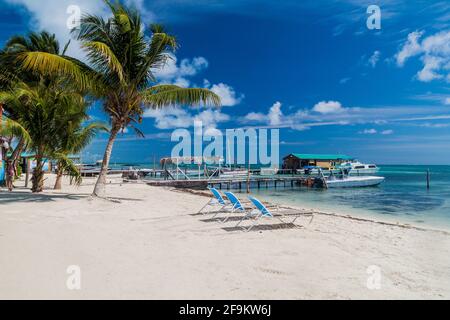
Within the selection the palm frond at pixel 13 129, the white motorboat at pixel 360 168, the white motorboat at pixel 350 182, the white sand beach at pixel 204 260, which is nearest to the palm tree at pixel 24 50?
the palm frond at pixel 13 129

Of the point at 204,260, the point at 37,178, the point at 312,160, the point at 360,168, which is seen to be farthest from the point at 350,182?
the point at 204,260

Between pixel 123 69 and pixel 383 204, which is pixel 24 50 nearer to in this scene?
pixel 123 69

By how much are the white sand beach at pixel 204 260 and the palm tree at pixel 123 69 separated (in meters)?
4.74

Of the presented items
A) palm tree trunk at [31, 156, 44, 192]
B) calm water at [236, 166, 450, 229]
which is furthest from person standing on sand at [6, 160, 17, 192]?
calm water at [236, 166, 450, 229]

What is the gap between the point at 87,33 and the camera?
→ 461 inches

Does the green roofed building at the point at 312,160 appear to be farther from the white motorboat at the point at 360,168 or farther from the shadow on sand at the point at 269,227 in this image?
the shadow on sand at the point at 269,227

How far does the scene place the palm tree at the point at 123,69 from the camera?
11.3 meters

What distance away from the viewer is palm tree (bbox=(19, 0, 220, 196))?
11.3 m

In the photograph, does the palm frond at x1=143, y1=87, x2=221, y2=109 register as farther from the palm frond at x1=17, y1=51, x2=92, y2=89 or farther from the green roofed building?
the green roofed building

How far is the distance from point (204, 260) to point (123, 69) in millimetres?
9090

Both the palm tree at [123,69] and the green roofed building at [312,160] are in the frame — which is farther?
the green roofed building at [312,160]

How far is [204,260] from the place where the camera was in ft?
16.9

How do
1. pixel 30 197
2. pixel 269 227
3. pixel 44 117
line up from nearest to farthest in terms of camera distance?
pixel 269 227, pixel 30 197, pixel 44 117
